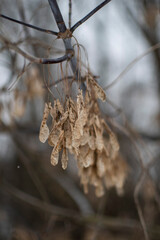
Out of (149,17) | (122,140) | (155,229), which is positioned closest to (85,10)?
(149,17)

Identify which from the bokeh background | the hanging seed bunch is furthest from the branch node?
the bokeh background

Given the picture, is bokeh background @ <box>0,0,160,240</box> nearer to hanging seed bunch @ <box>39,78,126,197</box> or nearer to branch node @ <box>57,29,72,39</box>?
hanging seed bunch @ <box>39,78,126,197</box>

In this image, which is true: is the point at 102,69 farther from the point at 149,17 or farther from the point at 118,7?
the point at 149,17

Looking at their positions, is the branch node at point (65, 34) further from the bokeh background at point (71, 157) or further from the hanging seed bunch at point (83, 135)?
the bokeh background at point (71, 157)

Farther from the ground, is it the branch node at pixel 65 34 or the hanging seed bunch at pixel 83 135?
the branch node at pixel 65 34

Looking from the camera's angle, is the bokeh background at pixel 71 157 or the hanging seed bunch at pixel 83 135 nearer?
the hanging seed bunch at pixel 83 135

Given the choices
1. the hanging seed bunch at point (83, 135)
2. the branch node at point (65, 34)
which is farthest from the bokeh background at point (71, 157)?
the branch node at point (65, 34)

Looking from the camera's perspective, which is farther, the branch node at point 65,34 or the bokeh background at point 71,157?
the bokeh background at point 71,157
